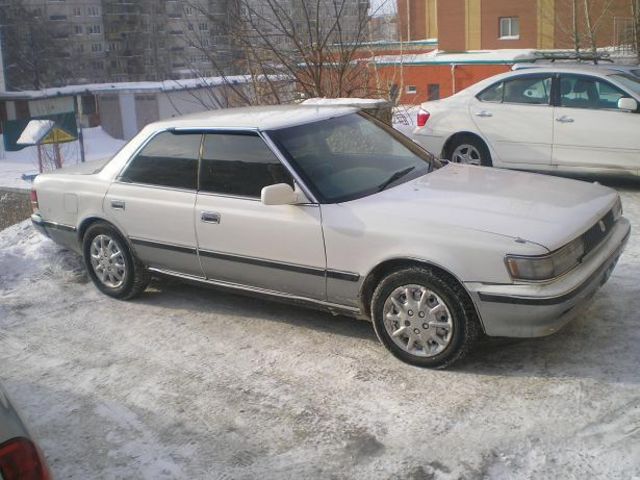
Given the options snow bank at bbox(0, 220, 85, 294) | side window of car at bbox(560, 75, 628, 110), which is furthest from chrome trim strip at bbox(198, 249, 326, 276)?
side window of car at bbox(560, 75, 628, 110)

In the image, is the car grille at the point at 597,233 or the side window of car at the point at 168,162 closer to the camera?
the car grille at the point at 597,233

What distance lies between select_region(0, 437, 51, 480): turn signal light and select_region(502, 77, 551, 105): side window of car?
295 inches

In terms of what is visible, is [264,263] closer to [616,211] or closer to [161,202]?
[161,202]

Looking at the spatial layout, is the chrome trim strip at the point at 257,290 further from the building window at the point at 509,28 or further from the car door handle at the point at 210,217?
the building window at the point at 509,28

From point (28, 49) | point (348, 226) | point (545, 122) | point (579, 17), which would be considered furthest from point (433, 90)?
point (28, 49)

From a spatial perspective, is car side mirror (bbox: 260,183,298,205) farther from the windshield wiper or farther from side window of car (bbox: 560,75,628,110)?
side window of car (bbox: 560,75,628,110)

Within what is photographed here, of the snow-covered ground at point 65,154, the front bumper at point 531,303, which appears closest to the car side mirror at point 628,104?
the front bumper at point 531,303

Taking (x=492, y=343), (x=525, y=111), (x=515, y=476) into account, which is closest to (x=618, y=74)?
(x=525, y=111)

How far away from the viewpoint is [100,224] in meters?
6.03

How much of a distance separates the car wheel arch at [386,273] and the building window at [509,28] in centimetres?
3871

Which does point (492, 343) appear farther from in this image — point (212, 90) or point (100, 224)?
point (212, 90)

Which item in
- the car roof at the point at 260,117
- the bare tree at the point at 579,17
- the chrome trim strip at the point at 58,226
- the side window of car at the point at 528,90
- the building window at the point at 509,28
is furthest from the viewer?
the building window at the point at 509,28

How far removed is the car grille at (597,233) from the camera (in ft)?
14.6

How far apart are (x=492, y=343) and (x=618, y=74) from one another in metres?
5.16
